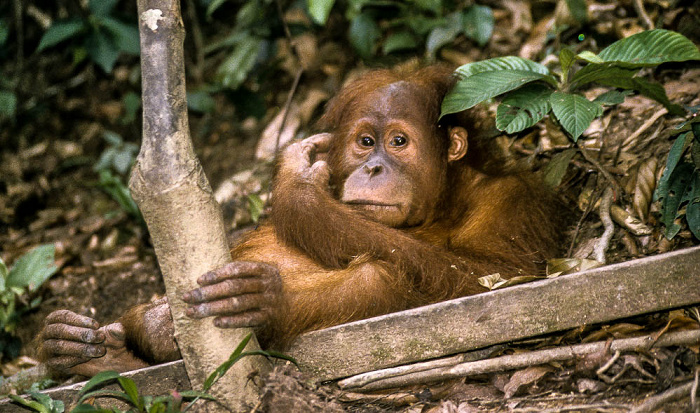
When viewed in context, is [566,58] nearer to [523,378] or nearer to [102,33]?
[523,378]

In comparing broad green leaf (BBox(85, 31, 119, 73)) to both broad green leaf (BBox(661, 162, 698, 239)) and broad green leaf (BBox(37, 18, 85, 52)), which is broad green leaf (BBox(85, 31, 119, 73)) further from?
broad green leaf (BBox(661, 162, 698, 239))

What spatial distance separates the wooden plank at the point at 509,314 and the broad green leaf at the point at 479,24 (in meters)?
2.96

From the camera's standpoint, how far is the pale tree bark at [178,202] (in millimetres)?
2119

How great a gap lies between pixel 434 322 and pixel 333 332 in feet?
1.29

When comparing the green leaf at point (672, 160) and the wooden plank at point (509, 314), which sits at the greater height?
the green leaf at point (672, 160)

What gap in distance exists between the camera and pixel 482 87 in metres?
3.30

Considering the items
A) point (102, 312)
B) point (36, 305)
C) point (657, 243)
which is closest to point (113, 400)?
point (102, 312)

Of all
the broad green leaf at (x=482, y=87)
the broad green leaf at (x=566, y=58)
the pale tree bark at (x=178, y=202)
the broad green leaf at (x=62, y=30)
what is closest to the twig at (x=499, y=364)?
the pale tree bark at (x=178, y=202)

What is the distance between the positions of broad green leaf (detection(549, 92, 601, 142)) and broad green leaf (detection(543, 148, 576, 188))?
53 centimetres

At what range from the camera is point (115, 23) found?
5.71m

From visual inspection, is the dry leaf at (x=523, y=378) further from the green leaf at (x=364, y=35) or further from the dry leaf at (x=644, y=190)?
the green leaf at (x=364, y=35)

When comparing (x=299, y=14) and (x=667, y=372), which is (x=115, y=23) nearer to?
(x=299, y=14)

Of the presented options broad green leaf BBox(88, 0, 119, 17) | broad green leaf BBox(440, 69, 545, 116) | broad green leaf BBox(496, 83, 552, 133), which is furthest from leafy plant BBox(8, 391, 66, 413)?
broad green leaf BBox(88, 0, 119, 17)

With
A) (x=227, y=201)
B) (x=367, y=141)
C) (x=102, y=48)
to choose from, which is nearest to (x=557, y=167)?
(x=367, y=141)
